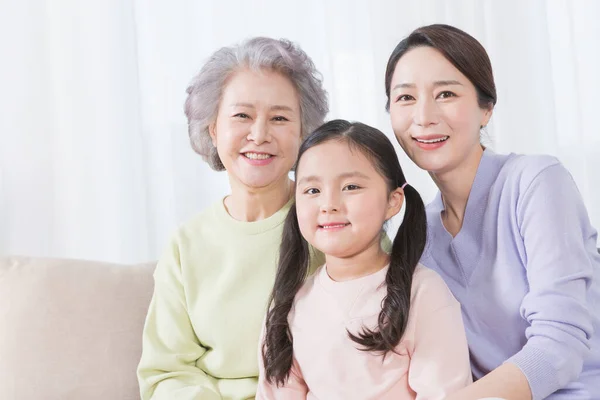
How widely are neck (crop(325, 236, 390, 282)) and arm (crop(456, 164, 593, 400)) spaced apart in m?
0.30

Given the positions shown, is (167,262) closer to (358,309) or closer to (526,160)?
(358,309)

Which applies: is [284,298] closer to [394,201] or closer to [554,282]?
[394,201]

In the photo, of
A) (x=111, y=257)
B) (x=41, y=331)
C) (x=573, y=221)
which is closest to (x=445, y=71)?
(x=573, y=221)

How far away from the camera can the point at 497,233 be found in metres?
1.76

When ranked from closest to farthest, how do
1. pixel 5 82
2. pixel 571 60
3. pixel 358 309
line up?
pixel 358 309 → pixel 5 82 → pixel 571 60

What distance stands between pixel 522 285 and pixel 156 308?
842mm

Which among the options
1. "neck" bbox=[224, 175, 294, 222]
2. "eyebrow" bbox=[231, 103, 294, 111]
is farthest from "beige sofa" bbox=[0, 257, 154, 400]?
"eyebrow" bbox=[231, 103, 294, 111]

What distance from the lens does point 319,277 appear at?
5.83 feet

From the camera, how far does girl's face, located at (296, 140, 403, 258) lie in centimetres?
165

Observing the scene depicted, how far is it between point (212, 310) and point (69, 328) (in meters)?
0.42

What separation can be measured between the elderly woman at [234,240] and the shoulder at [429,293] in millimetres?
318

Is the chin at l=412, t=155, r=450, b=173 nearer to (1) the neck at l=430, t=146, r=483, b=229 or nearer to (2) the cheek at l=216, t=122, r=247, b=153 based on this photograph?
(1) the neck at l=430, t=146, r=483, b=229

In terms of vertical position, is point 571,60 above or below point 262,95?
above

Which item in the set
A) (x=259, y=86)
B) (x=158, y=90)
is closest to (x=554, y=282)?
(x=259, y=86)
